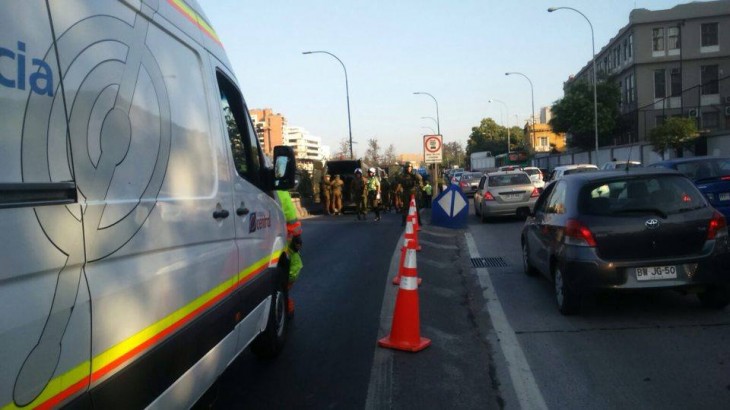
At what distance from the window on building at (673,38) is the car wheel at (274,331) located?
57.3 m

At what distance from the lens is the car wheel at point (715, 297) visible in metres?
6.26

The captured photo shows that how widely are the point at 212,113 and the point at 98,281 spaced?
1740 mm

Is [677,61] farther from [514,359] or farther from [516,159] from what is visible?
[514,359]

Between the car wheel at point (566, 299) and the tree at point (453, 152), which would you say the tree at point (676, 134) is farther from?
the tree at point (453, 152)

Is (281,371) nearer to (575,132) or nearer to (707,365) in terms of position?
(707,365)

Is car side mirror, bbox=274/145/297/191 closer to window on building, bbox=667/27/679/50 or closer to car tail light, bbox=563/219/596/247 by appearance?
car tail light, bbox=563/219/596/247

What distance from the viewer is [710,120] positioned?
52344mm

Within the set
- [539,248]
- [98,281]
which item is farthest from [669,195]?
[98,281]

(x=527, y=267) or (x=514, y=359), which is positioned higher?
(x=527, y=267)

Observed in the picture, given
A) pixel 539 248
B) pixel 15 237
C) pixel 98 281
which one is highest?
pixel 15 237

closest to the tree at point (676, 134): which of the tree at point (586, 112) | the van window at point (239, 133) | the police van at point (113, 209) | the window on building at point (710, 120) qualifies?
the window on building at point (710, 120)

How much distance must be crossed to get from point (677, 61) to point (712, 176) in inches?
1913

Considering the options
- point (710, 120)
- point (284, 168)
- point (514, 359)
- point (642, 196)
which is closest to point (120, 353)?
point (284, 168)

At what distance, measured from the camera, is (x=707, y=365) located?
4852 millimetres
